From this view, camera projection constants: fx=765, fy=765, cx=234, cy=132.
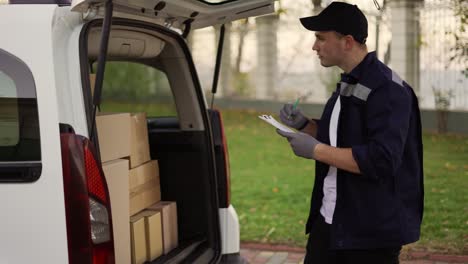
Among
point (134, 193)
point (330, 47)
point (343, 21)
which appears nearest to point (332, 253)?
point (330, 47)

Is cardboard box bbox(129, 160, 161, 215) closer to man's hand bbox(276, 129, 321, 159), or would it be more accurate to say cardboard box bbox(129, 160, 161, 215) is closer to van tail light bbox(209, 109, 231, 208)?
van tail light bbox(209, 109, 231, 208)

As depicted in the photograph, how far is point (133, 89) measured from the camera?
1998cm

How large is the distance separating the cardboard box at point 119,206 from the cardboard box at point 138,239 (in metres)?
0.22

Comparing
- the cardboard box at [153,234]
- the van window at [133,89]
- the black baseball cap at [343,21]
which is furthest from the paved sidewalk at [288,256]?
the van window at [133,89]

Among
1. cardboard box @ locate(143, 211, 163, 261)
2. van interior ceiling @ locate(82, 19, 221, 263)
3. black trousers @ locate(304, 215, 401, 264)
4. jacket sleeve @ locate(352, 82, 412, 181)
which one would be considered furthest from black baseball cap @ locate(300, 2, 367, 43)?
cardboard box @ locate(143, 211, 163, 261)

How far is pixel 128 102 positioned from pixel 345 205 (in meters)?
17.1

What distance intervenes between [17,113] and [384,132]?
1.56 meters

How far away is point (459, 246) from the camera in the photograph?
6770 millimetres

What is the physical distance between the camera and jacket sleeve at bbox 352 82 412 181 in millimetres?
3242

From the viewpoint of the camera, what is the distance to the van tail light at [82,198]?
10.2 ft

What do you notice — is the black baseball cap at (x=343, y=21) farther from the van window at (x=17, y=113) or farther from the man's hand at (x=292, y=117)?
the van window at (x=17, y=113)

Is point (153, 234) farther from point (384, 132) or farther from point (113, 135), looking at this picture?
point (384, 132)

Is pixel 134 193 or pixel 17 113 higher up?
pixel 17 113

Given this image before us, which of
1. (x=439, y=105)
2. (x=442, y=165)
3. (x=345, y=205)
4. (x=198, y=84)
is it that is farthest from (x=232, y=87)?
(x=345, y=205)
